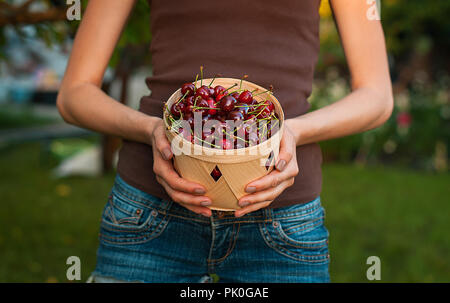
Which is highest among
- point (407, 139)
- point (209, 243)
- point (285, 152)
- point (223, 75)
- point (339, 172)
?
point (407, 139)

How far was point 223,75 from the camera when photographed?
1279 mm

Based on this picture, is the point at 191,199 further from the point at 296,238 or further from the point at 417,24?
the point at 417,24

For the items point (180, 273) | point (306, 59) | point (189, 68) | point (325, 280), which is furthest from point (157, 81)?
point (325, 280)

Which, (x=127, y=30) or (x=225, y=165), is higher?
(x=127, y=30)

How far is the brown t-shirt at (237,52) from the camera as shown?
128cm

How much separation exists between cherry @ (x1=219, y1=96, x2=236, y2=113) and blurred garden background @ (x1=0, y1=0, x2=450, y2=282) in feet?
3.91

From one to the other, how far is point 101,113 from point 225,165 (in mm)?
457

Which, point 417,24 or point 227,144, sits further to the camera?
point 417,24

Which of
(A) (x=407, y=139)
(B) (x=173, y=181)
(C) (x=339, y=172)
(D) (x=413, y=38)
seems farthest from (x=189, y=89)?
(D) (x=413, y=38)

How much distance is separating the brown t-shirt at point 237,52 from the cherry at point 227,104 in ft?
0.68

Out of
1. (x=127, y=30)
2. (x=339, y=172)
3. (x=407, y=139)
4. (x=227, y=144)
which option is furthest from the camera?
(x=407, y=139)

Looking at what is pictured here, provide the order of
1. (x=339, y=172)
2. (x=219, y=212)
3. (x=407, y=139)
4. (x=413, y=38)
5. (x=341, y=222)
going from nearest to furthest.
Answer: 1. (x=219, y=212)
2. (x=341, y=222)
3. (x=339, y=172)
4. (x=407, y=139)
5. (x=413, y=38)

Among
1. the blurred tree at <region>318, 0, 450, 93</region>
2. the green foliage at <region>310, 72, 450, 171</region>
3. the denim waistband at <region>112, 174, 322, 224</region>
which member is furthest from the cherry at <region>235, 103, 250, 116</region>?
the blurred tree at <region>318, 0, 450, 93</region>

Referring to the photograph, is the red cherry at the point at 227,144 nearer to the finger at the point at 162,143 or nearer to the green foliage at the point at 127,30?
the finger at the point at 162,143
